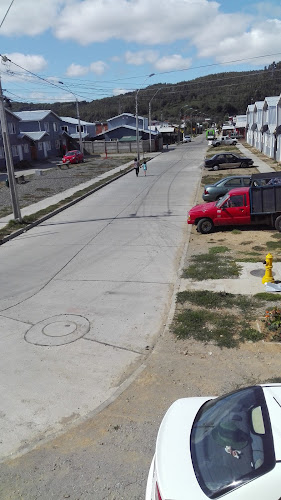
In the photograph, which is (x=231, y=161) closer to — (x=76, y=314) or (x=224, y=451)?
(x=76, y=314)

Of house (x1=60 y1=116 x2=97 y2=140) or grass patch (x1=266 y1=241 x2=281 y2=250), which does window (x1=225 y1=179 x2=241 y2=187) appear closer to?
grass patch (x1=266 y1=241 x2=281 y2=250)

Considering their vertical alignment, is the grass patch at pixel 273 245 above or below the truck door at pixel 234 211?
below

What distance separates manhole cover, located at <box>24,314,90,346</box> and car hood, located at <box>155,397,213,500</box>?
408 centimetres

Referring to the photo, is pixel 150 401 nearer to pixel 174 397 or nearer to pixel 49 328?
pixel 174 397

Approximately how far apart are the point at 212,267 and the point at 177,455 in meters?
8.23

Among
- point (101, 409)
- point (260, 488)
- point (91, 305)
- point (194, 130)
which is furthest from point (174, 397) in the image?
point (194, 130)

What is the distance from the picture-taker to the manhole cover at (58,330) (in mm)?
7891

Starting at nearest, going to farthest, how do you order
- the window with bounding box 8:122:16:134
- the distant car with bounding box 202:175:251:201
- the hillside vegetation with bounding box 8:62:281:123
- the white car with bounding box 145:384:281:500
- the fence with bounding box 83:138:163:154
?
the white car with bounding box 145:384:281:500, the distant car with bounding box 202:175:251:201, the window with bounding box 8:122:16:134, the fence with bounding box 83:138:163:154, the hillside vegetation with bounding box 8:62:281:123

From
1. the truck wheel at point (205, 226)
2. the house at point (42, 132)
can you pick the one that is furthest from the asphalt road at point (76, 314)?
the house at point (42, 132)

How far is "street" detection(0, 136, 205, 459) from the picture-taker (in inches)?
238

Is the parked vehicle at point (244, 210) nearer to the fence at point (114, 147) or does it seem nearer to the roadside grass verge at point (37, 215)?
the roadside grass verge at point (37, 215)

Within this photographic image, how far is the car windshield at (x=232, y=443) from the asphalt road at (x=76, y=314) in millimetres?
2541

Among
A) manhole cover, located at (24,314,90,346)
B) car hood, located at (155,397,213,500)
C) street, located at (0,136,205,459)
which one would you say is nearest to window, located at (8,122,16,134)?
street, located at (0,136,205,459)

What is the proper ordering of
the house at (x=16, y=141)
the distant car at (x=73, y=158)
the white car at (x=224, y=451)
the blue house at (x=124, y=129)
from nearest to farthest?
the white car at (x=224, y=451) < the house at (x=16, y=141) < the distant car at (x=73, y=158) < the blue house at (x=124, y=129)
